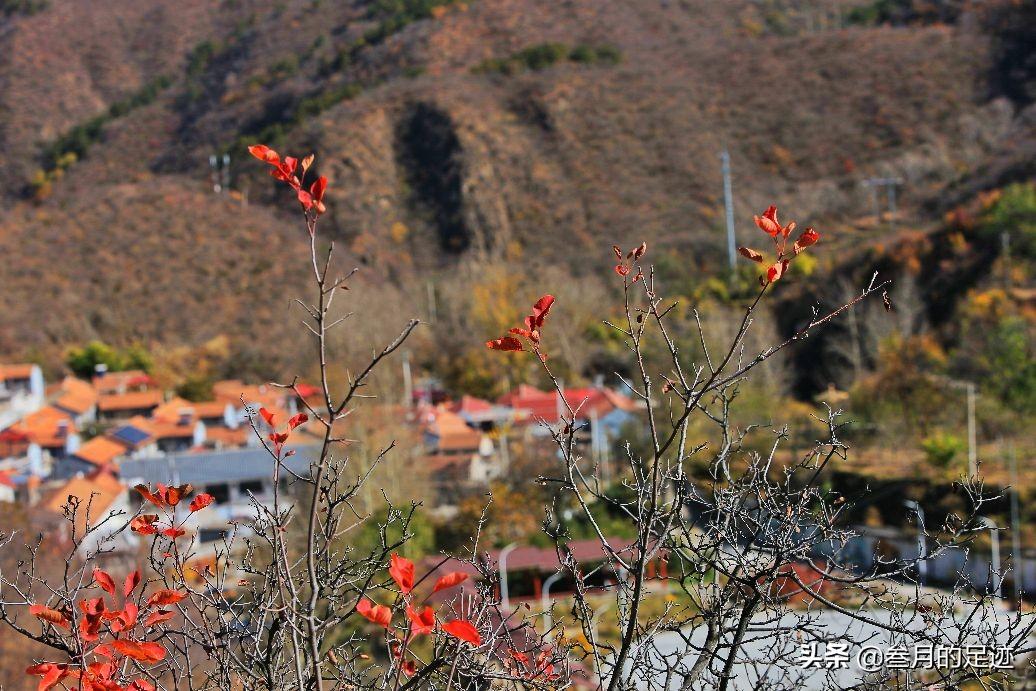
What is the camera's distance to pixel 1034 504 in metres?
13.8

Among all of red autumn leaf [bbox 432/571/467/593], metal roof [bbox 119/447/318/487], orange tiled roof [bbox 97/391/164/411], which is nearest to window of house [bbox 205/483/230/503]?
metal roof [bbox 119/447/318/487]

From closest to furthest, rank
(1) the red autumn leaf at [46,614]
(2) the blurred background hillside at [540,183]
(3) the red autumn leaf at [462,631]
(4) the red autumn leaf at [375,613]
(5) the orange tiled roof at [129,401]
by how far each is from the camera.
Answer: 1. (3) the red autumn leaf at [462,631]
2. (4) the red autumn leaf at [375,613]
3. (1) the red autumn leaf at [46,614]
4. (2) the blurred background hillside at [540,183]
5. (5) the orange tiled roof at [129,401]

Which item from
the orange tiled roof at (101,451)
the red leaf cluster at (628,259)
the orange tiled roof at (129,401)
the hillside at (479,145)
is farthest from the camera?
the hillside at (479,145)

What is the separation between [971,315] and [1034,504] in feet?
22.8

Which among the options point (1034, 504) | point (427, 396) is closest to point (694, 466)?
point (1034, 504)

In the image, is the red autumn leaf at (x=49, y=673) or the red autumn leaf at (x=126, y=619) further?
the red autumn leaf at (x=126, y=619)

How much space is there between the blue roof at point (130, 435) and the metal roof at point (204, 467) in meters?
1.55

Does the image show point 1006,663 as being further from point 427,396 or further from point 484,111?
point 484,111

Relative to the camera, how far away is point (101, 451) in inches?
772

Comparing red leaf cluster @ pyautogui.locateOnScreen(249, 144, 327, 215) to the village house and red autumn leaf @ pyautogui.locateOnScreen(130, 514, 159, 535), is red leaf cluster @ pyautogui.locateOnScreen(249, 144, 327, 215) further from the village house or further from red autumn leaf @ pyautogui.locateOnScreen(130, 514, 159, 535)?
the village house

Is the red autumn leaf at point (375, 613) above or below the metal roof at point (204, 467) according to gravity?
above

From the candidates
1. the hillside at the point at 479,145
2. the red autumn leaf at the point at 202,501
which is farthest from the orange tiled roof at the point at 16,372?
the red autumn leaf at the point at 202,501

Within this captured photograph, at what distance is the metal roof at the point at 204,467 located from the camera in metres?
17.4

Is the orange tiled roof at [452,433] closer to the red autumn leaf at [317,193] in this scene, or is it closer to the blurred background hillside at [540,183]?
the blurred background hillside at [540,183]
